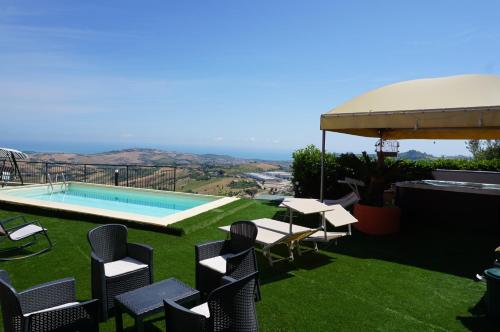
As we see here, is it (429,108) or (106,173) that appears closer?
(429,108)

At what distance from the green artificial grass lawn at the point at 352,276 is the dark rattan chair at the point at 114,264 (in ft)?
1.09

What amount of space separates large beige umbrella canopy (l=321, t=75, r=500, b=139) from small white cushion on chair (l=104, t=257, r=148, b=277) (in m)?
5.32

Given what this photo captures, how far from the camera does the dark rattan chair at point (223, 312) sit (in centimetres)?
215

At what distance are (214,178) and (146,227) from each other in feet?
23.8

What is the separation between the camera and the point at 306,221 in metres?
7.76

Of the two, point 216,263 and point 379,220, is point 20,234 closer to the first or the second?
point 216,263

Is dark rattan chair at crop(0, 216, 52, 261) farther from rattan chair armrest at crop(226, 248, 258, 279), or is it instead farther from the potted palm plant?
the potted palm plant

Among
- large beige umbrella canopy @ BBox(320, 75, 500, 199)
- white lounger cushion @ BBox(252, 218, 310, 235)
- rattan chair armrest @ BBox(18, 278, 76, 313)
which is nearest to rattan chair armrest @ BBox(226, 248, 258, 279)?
rattan chair armrest @ BBox(18, 278, 76, 313)

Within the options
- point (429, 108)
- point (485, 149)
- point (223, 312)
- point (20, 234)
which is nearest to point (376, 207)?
point (429, 108)

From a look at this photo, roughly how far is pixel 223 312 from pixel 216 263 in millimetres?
1457

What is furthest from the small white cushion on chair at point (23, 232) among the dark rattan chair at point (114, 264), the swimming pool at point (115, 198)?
the swimming pool at point (115, 198)

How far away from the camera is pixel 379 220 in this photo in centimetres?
671

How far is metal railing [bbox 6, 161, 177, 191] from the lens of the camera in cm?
1293

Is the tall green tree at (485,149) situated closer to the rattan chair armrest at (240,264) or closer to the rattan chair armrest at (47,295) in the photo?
the rattan chair armrest at (240,264)
